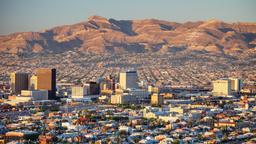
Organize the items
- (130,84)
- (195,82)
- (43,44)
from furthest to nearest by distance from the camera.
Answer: (43,44) → (195,82) → (130,84)

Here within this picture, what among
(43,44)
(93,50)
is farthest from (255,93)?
(43,44)

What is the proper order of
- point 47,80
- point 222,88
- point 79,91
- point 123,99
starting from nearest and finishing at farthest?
Answer: point 123,99 < point 79,91 < point 47,80 < point 222,88

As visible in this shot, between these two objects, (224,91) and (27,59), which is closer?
(224,91)

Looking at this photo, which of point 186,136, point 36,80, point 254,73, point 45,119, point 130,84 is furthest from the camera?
point 254,73

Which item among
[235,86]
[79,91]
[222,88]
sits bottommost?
[79,91]

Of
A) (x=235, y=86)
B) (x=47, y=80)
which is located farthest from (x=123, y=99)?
(x=235, y=86)

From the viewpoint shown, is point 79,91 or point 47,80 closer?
point 79,91

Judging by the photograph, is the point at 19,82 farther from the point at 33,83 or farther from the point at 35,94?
the point at 35,94

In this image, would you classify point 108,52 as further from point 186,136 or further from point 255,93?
point 186,136
